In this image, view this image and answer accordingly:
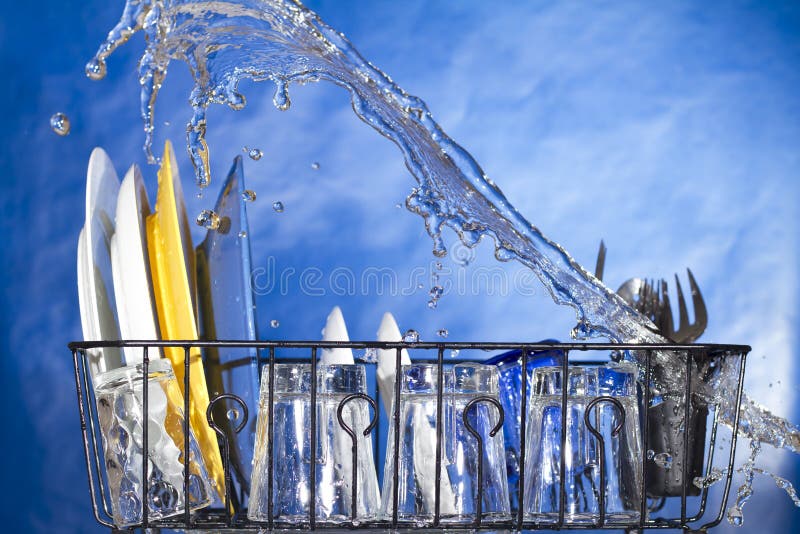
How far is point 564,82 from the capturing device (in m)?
1.17

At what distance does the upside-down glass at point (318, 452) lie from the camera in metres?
0.41

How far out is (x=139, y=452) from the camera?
42 cm

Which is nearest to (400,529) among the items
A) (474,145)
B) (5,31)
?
(474,145)

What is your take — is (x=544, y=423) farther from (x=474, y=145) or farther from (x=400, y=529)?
(x=474, y=145)

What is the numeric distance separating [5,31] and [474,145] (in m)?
0.70

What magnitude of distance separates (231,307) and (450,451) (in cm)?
23

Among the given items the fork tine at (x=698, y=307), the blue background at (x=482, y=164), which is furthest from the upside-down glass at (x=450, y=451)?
the blue background at (x=482, y=164)

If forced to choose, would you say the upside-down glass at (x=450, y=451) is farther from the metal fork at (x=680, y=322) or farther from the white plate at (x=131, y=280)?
the metal fork at (x=680, y=322)

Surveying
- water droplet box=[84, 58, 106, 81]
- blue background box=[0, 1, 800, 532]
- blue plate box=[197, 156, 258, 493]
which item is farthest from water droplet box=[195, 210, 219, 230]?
blue background box=[0, 1, 800, 532]

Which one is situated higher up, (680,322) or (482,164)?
(482,164)

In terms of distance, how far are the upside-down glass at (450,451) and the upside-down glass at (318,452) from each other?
2 centimetres

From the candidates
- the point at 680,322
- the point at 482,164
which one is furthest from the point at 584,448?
the point at 482,164

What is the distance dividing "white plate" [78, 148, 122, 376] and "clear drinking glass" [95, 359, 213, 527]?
0.06 meters

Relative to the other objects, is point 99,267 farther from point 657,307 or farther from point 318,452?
point 657,307
